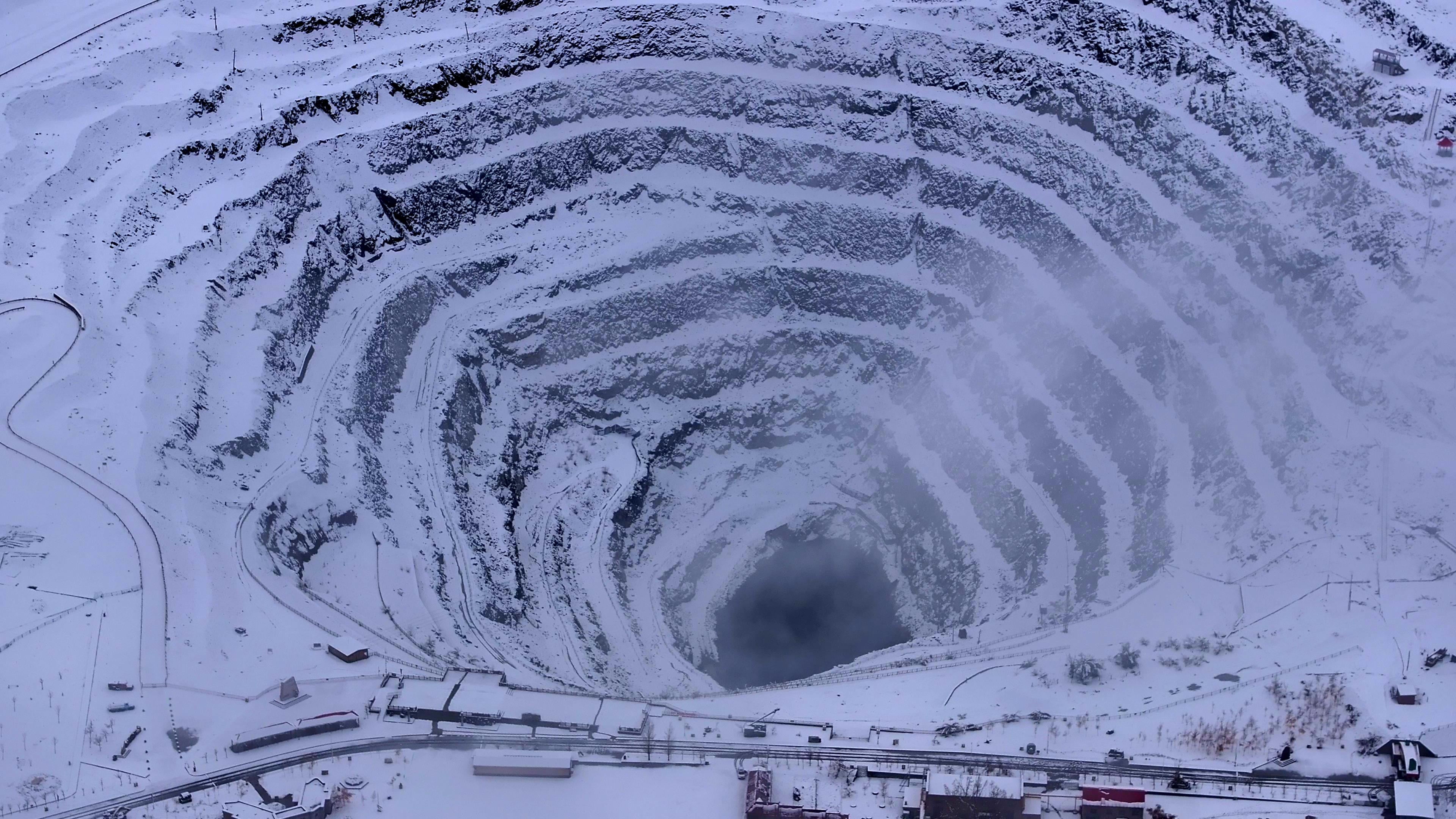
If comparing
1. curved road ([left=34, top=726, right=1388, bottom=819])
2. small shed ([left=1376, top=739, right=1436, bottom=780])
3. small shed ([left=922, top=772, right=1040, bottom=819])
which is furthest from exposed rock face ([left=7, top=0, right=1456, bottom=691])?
small shed ([left=922, top=772, right=1040, bottom=819])

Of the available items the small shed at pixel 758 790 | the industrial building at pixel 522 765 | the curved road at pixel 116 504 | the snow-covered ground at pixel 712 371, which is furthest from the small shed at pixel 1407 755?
the curved road at pixel 116 504

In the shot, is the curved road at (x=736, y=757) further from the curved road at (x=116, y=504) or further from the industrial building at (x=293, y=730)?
the curved road at (x=116, y=504)

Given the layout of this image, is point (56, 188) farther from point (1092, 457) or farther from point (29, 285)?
point (1092, 457)

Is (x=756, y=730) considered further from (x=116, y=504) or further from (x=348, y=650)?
(x=116, y=504)

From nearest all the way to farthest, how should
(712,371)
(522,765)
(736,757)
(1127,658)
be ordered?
(522,765) → (736,757) → (1127,658) → (712,371)

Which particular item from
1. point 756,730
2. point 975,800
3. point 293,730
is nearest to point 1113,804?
point 975,800

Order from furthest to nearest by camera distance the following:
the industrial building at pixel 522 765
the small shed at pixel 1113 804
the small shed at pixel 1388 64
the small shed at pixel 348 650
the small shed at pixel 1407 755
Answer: the small shed at pixel 1388 64 < the small shed at pixel 348 650 < the industrial building at pixel 522 765 < the small shed at pixel 1407 755 < the small shed at pixel 1113 804

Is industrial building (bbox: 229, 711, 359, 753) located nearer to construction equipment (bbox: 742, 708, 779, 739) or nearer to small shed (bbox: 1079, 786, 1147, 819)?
construction equipment (bbox: 742, 708, 779, 739)
